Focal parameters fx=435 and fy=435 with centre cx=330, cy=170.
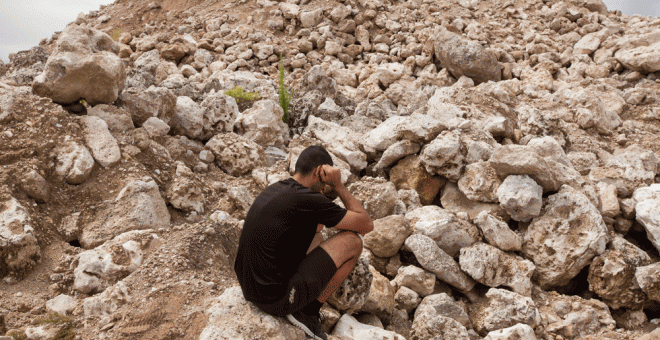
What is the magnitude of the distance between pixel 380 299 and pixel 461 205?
2111 mm

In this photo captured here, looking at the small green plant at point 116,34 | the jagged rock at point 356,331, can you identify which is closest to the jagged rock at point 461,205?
the jagged rock at point 356,331

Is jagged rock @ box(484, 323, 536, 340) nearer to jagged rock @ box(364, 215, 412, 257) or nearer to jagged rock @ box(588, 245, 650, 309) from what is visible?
jagged rock @ box(364, 215, 412, 257)

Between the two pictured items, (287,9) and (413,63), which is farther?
(287,9)

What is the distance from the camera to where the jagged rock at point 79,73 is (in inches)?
196

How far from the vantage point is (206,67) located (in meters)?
9.59

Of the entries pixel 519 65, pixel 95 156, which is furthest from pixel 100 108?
pixel 519 65

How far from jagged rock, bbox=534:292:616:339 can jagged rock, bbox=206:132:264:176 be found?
384 cm

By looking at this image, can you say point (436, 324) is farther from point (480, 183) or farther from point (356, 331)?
point (480, 183)

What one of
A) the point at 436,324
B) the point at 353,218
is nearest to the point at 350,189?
the point at 436,324

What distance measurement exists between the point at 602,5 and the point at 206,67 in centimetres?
1134

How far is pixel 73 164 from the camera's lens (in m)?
4.52

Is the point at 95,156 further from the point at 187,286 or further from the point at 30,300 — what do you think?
the point at 187,286

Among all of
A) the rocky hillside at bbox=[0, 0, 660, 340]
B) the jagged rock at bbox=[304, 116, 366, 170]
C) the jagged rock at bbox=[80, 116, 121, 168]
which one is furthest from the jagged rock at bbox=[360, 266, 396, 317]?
the jagged rock at bbox=[80, 116, 121, 168]

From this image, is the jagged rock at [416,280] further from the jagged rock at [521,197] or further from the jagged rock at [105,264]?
the jagged rock at [105,264]
